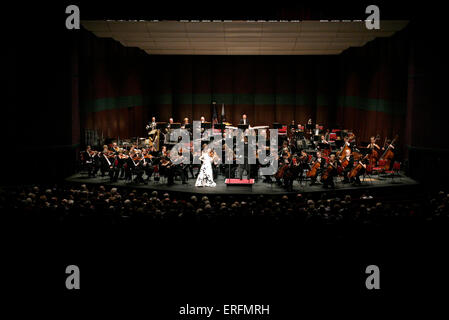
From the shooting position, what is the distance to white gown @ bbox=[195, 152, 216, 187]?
13.4 m

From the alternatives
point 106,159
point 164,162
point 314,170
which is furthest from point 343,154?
point 106,159

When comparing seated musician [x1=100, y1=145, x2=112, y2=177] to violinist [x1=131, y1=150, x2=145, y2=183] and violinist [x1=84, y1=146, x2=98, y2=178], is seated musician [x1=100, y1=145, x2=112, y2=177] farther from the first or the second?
violinist [x1=131, y1=150, x2=145, y2=183]

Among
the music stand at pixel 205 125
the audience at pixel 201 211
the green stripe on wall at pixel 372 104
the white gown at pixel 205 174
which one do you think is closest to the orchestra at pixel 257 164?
the white gown at pixel 205 174

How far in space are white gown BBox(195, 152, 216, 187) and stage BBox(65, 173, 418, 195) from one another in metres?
0.20

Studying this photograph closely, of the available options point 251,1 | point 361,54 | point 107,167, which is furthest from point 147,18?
point 361,54

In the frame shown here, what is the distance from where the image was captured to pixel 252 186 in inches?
536

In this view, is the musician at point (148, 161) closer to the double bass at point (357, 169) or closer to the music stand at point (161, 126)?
the music stand at point (161, 126)

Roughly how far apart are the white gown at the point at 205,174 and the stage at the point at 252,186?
0.64 ft

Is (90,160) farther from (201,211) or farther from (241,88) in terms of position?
(241,88)

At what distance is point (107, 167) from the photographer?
13852mm

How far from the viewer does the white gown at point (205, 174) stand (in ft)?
43.9

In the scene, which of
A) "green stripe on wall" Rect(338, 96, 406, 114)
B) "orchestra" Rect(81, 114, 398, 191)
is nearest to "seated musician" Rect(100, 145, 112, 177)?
"orchestra" Rect(81, 114, 398, 191)

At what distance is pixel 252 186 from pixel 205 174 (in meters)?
1.30
